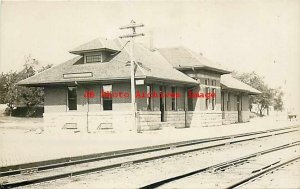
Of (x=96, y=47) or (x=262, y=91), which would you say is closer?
(x=96, y=47)

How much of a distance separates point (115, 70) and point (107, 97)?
1595mm

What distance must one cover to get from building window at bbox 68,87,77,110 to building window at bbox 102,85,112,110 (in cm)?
207

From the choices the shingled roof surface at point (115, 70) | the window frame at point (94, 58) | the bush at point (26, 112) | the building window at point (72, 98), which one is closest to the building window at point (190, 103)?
the shingled roof surface at point (115, 70)

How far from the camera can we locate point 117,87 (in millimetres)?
23172

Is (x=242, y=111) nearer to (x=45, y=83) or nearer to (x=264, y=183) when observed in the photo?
(x=45, y=83)

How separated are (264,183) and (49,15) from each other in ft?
35.1

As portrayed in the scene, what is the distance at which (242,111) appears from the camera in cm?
3956

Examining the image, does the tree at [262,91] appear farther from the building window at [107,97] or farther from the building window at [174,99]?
the building window at [107,97]

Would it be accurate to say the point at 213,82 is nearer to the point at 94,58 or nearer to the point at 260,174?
the point at 94,58

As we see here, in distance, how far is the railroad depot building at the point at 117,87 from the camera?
75.3 feet

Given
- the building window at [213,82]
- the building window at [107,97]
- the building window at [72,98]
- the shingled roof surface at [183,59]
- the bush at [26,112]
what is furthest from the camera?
the bush at [26,112]

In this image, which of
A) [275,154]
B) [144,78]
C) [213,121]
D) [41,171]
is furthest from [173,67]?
[41,171]

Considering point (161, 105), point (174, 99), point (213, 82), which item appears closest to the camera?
point (161, 105)

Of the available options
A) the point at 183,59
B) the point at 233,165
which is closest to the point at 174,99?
the point at 183,59
